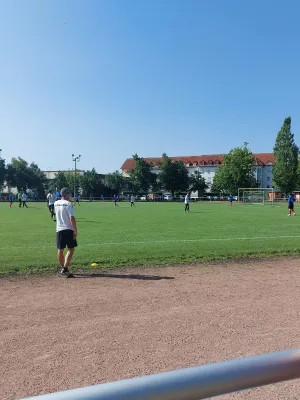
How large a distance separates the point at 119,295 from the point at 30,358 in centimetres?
296

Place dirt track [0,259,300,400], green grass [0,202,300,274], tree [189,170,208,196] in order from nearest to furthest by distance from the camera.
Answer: dirt track [0,259,300,400], green grass [0,202,300,274], tree [189,170,208,196]

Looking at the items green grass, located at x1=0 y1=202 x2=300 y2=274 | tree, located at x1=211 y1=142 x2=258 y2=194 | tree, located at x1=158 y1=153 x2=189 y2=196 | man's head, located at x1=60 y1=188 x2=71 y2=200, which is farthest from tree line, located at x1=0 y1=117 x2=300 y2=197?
man's head, located at x1=60 y1=188 x2=71 y2=200

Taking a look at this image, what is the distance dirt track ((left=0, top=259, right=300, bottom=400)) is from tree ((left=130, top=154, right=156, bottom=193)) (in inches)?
4247

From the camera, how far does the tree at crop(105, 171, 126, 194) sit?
117m

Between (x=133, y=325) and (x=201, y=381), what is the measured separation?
428cm

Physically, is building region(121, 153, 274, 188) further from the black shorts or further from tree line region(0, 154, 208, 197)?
the black shorts

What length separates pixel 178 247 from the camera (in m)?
13.1

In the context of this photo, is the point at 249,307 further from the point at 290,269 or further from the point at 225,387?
the point at 225,387

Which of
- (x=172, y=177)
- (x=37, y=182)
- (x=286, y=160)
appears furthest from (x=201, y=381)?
(x=37, y=182)

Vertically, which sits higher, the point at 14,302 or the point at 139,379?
the point at 139,379

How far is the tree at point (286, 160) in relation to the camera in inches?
3548

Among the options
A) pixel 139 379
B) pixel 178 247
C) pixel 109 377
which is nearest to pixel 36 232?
pixel 178 247

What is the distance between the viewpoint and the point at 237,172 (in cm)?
9700

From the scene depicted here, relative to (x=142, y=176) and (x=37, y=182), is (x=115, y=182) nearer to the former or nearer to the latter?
(x=142, y=176)
